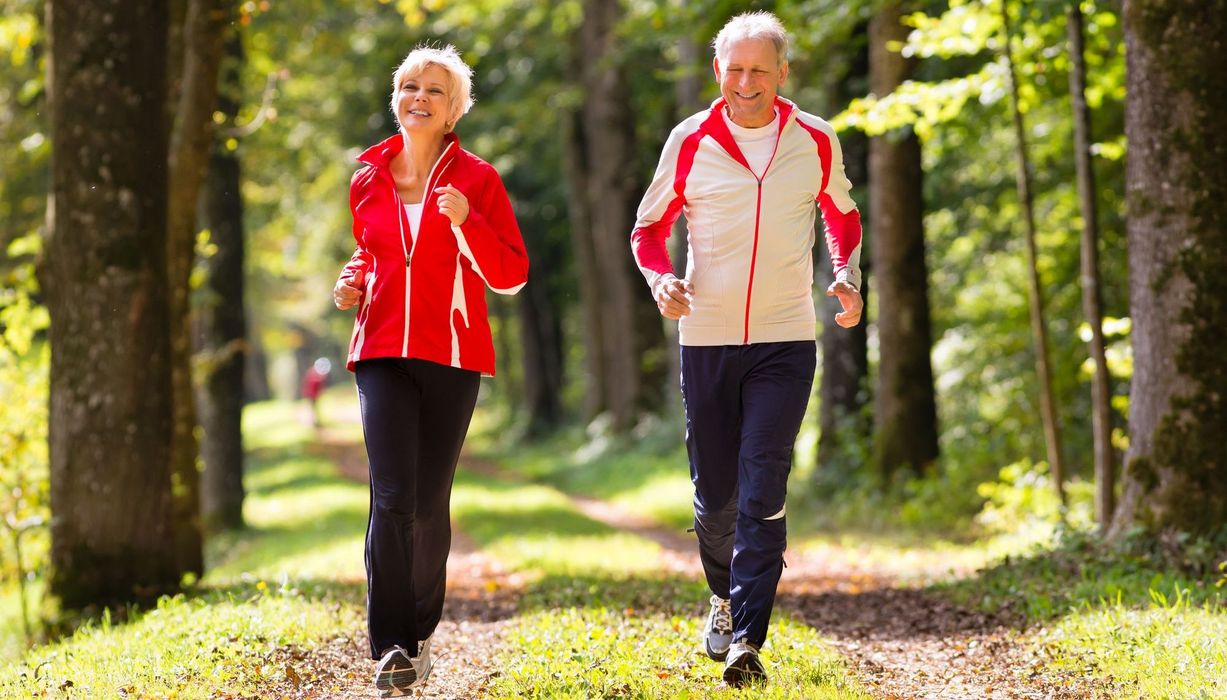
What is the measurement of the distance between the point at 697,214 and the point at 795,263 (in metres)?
0.45

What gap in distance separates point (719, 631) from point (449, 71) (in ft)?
8.40

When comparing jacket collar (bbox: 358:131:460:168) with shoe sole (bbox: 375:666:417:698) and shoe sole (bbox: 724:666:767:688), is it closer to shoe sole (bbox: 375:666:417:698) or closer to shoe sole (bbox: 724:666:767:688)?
shoe sole (bbox: 375:666:417:698)

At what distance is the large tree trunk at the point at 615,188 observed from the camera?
2495 centimetres

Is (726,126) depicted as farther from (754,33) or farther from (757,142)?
(754,33)

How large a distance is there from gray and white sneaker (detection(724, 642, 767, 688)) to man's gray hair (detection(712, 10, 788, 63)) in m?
2.34

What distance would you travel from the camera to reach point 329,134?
28.0 meters

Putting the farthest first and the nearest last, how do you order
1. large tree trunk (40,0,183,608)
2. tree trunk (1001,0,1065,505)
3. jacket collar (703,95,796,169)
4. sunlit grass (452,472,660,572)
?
1. sunlit grass (452,472,660,572)
2. tree trunk (1001,0,1065,505)
3. large tree trunk (40,0,183,608)
4. jacket collar (703,95,796,169)

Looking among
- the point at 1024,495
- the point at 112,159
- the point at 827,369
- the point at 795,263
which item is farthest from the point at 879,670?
the point at 827,369

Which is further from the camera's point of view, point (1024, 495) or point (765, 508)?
point (1024, 495)

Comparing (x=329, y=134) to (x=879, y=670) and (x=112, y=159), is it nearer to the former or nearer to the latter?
(x=112, y=159)

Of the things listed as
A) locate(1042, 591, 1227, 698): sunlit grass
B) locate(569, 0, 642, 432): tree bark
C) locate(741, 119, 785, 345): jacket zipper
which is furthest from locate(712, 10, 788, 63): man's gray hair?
locate(569, 0, 642, 432): tree bark

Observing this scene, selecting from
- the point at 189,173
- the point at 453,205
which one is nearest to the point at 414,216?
the point at 453,205

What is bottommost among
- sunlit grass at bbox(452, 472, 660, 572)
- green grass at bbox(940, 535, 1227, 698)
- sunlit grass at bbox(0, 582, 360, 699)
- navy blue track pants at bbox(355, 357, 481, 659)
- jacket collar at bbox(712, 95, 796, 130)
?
sunlit grass at bbox(452, 472, 660, 572)

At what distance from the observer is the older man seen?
217 inches
